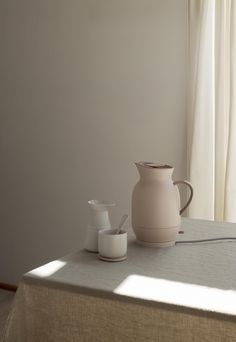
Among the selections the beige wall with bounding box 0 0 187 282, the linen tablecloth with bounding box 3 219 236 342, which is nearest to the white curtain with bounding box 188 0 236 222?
the beige wall with bounding box 0 0 187 282

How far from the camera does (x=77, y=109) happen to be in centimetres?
287

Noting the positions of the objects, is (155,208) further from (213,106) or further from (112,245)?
(213,106)

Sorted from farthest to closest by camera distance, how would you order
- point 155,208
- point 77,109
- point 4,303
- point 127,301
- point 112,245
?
point 4,303 → point 77,109 → point 155,208 → point 112,245 → point 127,301

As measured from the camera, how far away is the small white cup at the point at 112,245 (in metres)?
1.21

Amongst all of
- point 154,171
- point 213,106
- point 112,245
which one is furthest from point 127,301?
point 213,106

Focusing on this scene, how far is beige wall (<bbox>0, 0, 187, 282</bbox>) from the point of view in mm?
2574

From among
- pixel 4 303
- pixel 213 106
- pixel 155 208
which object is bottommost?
pixel 4 303

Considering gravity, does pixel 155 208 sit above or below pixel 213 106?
below

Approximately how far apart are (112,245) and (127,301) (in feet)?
0.80

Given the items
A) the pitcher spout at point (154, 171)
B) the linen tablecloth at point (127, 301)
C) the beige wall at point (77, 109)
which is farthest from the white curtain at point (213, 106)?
the linen tablecloth at point (127, 301)

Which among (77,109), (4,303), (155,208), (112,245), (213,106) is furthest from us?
(4,303)

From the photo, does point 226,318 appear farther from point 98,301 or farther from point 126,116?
point 126,116

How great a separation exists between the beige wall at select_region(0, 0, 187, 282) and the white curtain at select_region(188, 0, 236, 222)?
0.49 feet

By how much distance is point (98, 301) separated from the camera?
3.33 feet
